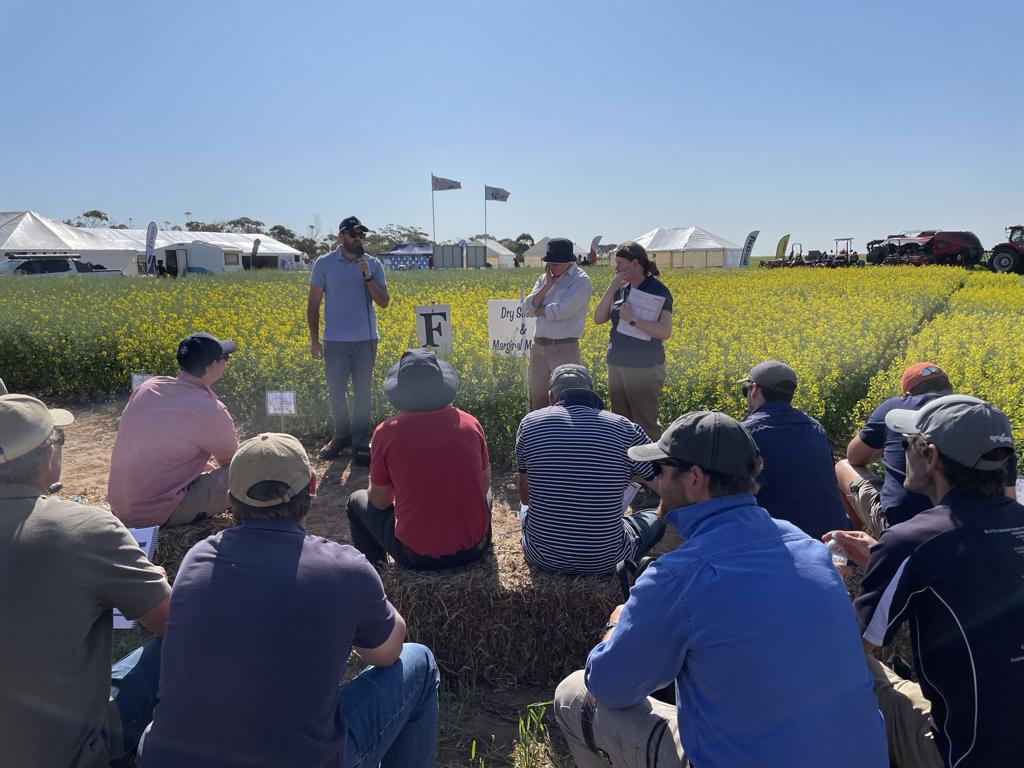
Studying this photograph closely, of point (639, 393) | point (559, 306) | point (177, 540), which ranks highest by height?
point (559, 306)

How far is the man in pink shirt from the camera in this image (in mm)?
3848

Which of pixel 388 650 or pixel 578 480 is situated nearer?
pixel 388 650

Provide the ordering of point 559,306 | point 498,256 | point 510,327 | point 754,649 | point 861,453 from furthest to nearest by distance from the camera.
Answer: point 498,256 → point 510,327 → point 559,306 → point 861,453 → point 754,649

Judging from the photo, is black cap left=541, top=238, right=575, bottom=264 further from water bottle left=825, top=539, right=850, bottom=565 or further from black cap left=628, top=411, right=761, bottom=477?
black cap left=628, top=411, right=761, bottom=477

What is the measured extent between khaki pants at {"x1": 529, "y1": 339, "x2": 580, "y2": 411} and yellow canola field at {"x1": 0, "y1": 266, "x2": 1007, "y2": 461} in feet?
0.93

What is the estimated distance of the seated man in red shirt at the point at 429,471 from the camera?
3.35 metres

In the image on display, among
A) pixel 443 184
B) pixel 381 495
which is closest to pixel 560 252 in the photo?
pixel 381 495

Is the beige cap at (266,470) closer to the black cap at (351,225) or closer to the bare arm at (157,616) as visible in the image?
the bare arm at (157,616)

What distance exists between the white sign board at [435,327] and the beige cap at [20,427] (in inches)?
171

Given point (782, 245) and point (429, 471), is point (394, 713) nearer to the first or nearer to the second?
point (429, 471)

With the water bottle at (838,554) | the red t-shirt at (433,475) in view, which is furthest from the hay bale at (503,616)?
the water bottle at (838,554)

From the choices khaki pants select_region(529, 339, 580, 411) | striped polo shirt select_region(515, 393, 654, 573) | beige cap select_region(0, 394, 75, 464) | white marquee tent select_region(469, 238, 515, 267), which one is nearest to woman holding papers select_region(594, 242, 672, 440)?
khaki pants select_region(529, 339, 580, 411)

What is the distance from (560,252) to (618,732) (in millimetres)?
4269

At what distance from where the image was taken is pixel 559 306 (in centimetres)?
590
